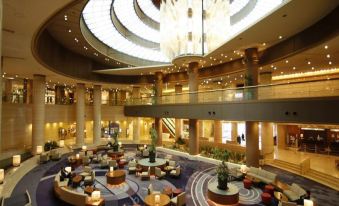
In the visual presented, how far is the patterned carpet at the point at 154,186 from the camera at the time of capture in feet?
37.0

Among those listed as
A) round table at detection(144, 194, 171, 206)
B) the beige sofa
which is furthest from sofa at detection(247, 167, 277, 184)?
the beige sofa

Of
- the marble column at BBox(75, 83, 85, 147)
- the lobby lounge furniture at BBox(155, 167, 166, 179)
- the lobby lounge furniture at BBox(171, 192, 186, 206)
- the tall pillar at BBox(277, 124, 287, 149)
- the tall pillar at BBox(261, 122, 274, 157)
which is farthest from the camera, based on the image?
the marble column at BBox(75, 83, 85, 147)

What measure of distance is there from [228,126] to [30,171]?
21.2 meters

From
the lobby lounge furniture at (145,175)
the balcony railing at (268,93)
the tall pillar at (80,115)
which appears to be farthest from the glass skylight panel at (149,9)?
the lobby lounge furniture at (145,175)

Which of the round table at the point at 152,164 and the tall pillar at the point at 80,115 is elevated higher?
the tall pillar at the point at 80,115

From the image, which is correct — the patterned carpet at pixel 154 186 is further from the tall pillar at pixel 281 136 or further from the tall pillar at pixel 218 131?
the tall pillar at pixel 218 131

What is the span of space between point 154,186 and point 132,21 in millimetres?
15246

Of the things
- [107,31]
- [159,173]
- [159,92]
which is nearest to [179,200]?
[159,173]

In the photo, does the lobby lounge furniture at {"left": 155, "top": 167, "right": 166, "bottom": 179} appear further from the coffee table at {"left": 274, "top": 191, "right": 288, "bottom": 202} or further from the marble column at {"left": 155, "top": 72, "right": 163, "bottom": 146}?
the marble column at {"left": 155, "top": 72, "right": 163, "bottom": 146}

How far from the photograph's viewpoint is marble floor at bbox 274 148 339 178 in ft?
49.3

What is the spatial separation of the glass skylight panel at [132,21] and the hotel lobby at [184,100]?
0.12m

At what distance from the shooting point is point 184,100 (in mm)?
19281

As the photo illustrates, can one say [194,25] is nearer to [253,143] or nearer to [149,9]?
[149,9]

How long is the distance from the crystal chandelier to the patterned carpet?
28.8 feet
